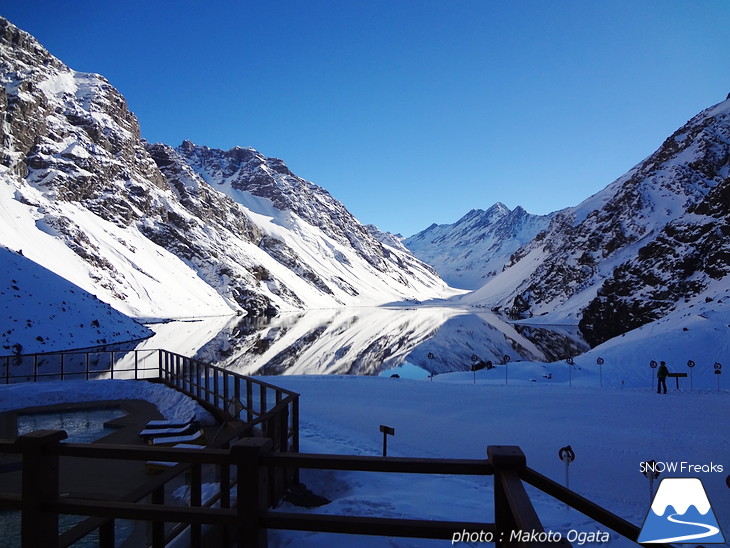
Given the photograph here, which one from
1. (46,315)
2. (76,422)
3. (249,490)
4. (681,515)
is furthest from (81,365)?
(681,515)

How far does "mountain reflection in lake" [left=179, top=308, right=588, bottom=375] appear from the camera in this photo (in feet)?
118

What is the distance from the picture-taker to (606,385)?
25.1 m

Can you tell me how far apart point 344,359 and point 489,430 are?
25593 millimetres

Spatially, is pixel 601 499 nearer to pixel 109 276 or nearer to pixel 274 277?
pixel 109 276

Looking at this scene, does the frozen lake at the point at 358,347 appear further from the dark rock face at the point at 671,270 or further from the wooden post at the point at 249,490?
the wooden post at the point at 249,490

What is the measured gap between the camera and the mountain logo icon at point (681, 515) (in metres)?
3.58

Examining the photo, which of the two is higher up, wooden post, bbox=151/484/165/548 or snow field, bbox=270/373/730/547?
wooden post, bbox=151/484/165/548

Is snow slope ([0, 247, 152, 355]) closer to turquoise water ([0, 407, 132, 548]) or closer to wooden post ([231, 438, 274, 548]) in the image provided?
turquoise water ([0, 407, 132, 548])

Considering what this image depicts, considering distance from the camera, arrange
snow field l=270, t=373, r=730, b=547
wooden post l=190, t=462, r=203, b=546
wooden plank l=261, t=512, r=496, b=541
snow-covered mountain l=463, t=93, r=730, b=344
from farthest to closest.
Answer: snow-covered mountain l=463, t=93, r=730, b=344 → snow field l=270, t=373, r=730, b=547 → wooden post l=190, t=462, r=203, b=546 → wooden plank l=261, t=512, r=496, b=541

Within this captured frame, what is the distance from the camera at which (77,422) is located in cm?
1398

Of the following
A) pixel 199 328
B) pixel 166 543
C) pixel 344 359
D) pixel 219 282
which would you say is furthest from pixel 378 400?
pixel 219 282

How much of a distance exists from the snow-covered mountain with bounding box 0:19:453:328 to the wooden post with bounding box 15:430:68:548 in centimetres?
6808

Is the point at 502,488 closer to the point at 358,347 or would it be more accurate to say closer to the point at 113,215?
the point at 358,347

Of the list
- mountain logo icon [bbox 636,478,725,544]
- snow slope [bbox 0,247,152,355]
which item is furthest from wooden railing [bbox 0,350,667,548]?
snow slope [bbox 0,247,152,355]
